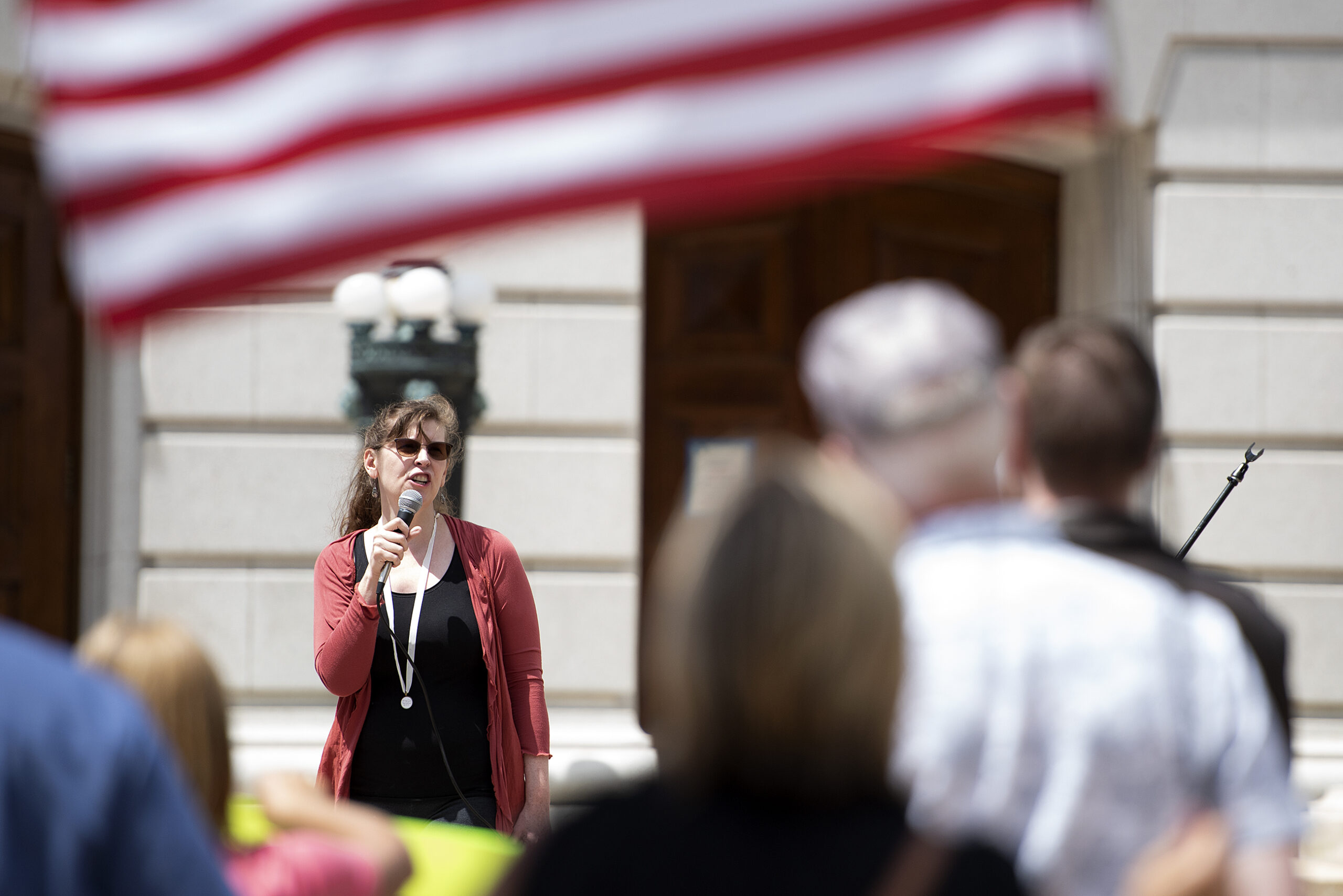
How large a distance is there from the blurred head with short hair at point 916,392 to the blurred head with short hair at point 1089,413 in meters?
0.17

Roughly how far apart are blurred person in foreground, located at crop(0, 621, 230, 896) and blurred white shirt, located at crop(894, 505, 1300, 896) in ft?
2.81

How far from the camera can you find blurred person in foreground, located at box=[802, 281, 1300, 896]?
1.77 metres

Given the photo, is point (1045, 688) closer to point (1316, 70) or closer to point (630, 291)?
point (630, 291)

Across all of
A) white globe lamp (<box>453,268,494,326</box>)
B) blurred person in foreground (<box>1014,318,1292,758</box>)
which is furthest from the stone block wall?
blurred person in foreground (<box>1014,318,1292,758</box>)

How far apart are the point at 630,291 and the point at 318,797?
16.3 feet

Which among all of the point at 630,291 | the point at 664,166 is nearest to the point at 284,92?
the point at 664,166

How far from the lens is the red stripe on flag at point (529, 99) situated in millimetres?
2045

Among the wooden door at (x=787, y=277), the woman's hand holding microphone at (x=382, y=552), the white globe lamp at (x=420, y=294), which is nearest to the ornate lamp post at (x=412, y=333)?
the white globe lamp at (x=420, y=294)

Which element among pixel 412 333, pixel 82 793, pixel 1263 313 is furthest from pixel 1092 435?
pixel 1263 313

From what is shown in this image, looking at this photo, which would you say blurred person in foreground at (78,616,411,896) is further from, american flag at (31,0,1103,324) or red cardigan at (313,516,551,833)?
red cardigan at (313,516,551,833)

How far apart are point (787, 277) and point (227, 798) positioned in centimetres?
→ 615

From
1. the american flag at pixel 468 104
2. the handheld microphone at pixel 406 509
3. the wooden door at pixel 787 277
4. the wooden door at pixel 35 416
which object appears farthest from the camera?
the wooden door at pixel 787 277

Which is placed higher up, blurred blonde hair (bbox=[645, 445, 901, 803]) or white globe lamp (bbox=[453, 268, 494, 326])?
white globe lamp (bbox=[453, 268, 494, 326])

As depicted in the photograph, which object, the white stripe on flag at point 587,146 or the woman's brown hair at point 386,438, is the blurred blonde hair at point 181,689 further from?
the woman's brown hair at point 386,438
